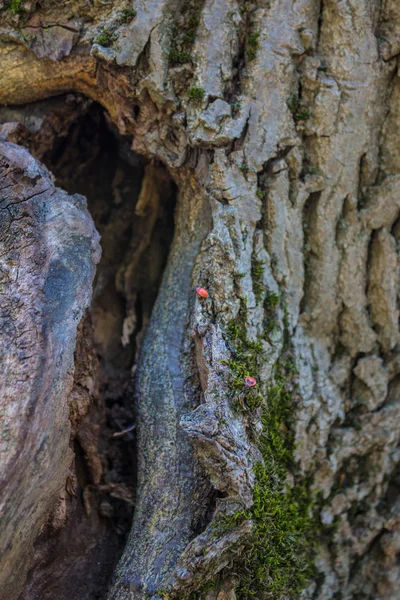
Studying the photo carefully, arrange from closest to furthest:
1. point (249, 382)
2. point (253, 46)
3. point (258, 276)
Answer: point (249, 382) < point (258, 276) < point (253, 46)

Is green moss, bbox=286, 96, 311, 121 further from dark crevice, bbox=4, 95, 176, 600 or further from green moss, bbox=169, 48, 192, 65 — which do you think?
dark crevice, bbox=4, 95, 176, 600

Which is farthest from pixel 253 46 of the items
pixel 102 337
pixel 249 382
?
pixel 102 337

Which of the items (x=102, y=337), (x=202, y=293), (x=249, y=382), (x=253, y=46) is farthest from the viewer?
(x=102, y=337)

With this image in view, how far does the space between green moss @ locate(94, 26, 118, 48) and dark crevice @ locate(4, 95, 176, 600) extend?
561mm

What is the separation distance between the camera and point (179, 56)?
10.4 feet

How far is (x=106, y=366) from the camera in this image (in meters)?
3.64

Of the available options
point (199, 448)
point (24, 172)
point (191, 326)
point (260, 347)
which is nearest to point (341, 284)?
point (260, 347)

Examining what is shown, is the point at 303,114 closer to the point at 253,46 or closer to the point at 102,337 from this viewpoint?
the point at 253,46

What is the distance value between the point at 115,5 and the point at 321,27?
1.31m

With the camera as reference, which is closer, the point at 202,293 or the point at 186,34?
the point at 202,293

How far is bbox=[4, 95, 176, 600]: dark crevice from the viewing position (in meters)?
2.84

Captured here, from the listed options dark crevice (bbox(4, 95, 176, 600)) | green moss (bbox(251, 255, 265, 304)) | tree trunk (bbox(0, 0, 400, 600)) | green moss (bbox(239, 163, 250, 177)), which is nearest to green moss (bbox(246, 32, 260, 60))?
tree trunk (bbox(0, 0, 400, 600))

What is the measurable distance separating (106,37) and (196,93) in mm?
655

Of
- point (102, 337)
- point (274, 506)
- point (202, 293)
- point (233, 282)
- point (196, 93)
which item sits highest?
point (196, 93)
